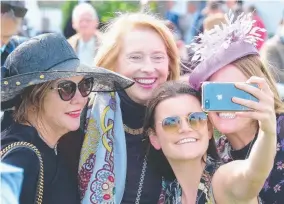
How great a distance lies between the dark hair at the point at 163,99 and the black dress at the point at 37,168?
0.40 meters

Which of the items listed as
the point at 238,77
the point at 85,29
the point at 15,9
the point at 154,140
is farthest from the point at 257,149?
the point at 85,29

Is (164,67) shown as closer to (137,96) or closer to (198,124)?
(137,96)

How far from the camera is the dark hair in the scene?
2613 millimetres

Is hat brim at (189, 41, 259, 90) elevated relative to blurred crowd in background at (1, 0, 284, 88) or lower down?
lower down

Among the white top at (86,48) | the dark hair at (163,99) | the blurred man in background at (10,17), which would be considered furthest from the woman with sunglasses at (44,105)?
the white top at (86,48)

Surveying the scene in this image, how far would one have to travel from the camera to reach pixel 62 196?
2523 millimetres

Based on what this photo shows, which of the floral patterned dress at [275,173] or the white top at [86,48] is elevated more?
the white top at [86,48]

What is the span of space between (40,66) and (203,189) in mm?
827

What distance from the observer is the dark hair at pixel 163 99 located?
2.61 m

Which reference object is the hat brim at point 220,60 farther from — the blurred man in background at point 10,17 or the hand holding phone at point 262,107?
the blurred man in background at point 10,17

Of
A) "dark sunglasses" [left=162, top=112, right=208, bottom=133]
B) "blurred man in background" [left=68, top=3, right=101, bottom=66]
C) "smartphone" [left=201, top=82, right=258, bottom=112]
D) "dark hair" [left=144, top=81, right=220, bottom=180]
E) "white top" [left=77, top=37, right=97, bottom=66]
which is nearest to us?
"smartphone" [left=201, top=82, right=258, bottom=112]

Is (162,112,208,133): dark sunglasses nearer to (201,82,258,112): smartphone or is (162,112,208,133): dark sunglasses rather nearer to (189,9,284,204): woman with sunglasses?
(189,9,284,204): woman with sunglasses

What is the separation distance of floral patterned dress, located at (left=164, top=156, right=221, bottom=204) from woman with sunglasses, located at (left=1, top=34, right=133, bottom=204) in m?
0.42

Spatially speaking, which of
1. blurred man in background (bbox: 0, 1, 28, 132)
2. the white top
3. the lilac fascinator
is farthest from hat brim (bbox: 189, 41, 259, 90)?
the white top
